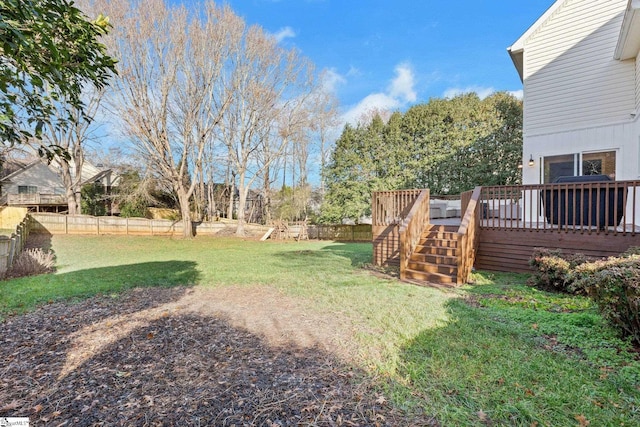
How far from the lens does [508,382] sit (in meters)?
2.42

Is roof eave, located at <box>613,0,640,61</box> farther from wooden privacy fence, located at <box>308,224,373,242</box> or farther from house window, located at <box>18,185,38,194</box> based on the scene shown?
house window, located at <box>18,185,38,194</box>

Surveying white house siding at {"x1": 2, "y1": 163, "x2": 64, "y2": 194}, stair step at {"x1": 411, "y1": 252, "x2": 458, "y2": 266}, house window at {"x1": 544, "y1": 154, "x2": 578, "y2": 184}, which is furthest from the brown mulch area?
white house siding at {"x1": 2, "y1": 163, "x2": 64, "y2": 194}

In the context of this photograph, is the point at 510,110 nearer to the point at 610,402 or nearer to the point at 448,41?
the point at 448,41

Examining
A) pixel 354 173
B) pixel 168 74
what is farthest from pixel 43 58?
pixel 354 173

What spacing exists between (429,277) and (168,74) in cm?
1387

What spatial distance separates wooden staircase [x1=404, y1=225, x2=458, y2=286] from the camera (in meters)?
5.91

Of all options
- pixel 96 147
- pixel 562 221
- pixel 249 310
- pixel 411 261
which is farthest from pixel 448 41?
pixel 96 147

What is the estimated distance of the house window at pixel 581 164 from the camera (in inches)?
303

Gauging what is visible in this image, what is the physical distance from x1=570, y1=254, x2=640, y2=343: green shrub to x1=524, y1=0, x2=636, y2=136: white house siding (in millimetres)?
7031

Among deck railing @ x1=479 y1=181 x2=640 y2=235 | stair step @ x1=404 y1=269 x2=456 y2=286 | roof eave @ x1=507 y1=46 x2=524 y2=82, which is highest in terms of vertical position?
roof eave @ x1=507 y1=46 x2=524 y2=82

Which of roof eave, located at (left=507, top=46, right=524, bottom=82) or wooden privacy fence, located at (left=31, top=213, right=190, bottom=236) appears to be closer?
roof eave, located at (left=507, top=46, right=524, bottom=82)

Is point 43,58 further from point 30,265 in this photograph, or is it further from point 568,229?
point 568,229

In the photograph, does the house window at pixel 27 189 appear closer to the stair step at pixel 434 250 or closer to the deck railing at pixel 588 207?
the stair step at pixel 434 250

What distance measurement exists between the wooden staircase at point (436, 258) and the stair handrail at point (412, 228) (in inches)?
4.1
